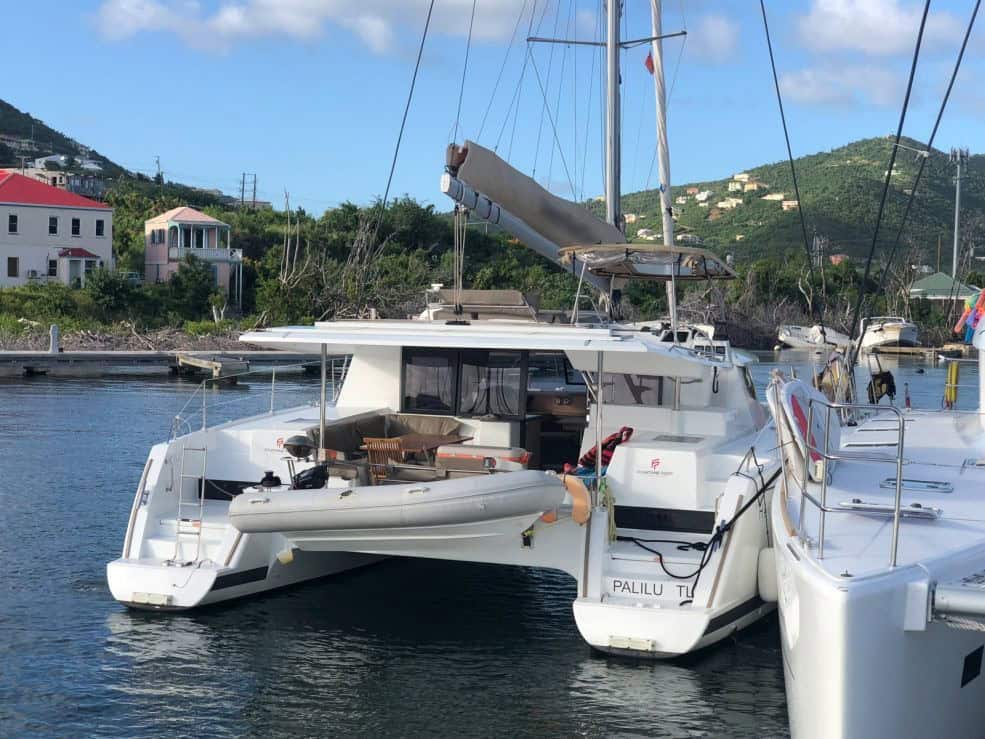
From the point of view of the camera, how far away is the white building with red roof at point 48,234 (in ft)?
185

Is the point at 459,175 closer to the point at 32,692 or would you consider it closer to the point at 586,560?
the point at 586,560

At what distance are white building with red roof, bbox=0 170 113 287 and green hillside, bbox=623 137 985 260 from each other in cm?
3597

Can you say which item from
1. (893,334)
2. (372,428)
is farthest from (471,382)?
(893,334)

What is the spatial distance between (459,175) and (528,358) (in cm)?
281

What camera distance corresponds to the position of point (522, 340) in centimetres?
933

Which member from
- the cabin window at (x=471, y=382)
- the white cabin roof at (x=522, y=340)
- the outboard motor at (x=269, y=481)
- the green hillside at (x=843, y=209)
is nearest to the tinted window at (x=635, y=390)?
the white cabin roof at (x=522, y=340)

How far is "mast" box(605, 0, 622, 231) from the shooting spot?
1520 cm

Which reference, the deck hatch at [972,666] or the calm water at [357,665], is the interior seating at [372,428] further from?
the deck hatch at [972,666]

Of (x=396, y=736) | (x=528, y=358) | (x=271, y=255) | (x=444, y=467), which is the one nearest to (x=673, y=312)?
(x=528, y=358)

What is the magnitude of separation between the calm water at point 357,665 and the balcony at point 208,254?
44.0 meters

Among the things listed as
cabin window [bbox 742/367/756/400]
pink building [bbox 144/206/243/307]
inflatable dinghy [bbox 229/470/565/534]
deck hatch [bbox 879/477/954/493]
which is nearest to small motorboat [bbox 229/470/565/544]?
inflatable dinghy [bbox 229/470/565/534]

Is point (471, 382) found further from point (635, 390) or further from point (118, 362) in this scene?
point (118, 362)

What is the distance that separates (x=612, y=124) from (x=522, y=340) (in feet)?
23.1

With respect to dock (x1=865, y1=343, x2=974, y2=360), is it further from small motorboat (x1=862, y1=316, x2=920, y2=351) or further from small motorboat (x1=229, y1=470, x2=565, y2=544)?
small motorboat (x1=229, y1=470, x2=565, y2=544)
